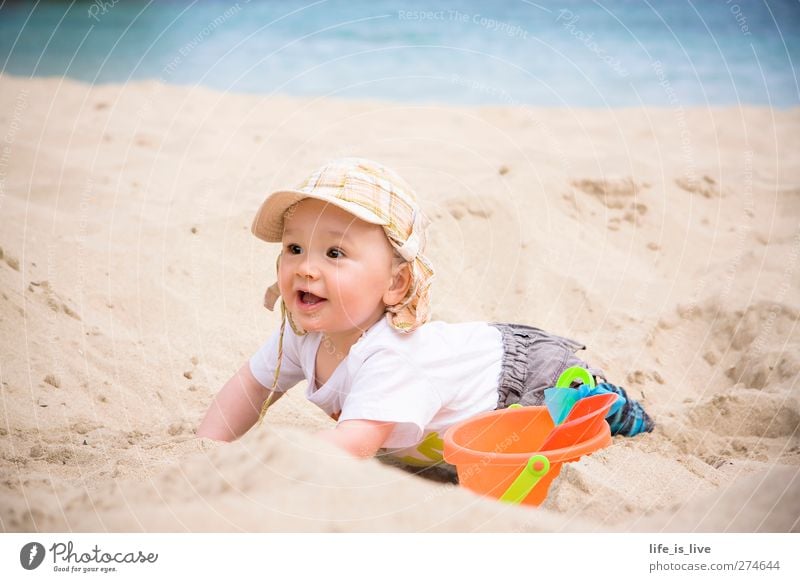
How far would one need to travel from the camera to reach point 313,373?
2012mm

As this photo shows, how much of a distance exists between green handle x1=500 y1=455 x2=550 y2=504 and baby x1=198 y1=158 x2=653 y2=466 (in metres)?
0.23

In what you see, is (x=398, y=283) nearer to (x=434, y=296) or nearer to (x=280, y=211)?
(x=280, y=211)

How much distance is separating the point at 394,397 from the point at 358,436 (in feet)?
0.34

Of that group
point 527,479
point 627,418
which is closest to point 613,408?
point 627,418

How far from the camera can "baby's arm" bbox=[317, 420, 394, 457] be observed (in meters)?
1.75

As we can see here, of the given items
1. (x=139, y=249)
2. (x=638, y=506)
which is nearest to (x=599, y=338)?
(x=638, y=506)

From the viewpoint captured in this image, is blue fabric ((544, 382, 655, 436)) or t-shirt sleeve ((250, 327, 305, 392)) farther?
t-shirt sleeve ((250, 327, 305, 392))

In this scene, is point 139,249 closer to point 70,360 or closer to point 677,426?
point 70,360

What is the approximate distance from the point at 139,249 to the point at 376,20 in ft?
9.97

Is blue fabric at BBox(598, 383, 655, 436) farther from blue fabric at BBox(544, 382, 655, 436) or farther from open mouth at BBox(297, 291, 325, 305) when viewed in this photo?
open mouth at BBox(297, 291, 325, 305)
